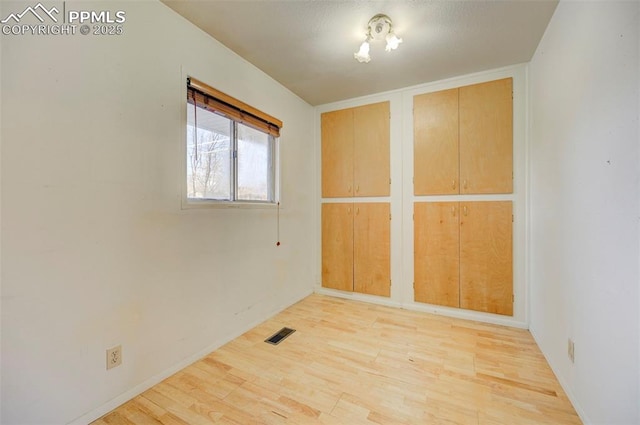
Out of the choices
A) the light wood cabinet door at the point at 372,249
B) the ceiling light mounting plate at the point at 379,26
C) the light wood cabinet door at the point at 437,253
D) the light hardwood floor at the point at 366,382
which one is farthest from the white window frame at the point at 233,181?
the light wood cabinet door at the point at 437,253

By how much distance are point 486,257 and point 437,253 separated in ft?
1.45

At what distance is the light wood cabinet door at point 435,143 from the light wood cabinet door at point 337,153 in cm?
77

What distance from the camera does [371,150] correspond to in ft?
10.2

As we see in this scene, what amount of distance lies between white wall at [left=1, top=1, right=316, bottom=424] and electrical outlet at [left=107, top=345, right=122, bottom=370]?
31 millimetres

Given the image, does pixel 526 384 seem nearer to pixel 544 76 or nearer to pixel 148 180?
pixel 544 76

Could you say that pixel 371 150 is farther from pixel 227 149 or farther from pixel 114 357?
pixel 114 357

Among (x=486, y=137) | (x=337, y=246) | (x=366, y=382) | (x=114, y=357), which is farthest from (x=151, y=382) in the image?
(x=486, y=137)

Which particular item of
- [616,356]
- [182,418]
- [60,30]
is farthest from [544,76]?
[182,418]

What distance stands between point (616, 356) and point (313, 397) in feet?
4.78

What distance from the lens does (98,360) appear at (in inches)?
55.2

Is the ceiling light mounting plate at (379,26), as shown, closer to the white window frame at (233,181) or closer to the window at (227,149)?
the window at (227,149)

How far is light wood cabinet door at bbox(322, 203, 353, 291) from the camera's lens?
328cm

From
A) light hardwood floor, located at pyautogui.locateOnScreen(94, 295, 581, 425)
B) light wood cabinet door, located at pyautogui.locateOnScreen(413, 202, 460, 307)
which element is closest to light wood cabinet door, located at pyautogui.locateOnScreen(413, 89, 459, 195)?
light wood cabinet door, located at pyautogui.locateOnScreen(413, 202, 460, 307)

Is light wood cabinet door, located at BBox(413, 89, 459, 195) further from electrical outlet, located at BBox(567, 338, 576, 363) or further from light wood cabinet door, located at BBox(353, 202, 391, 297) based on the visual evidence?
electrical outlet, located at BBox(567, 338, 576, 363)
